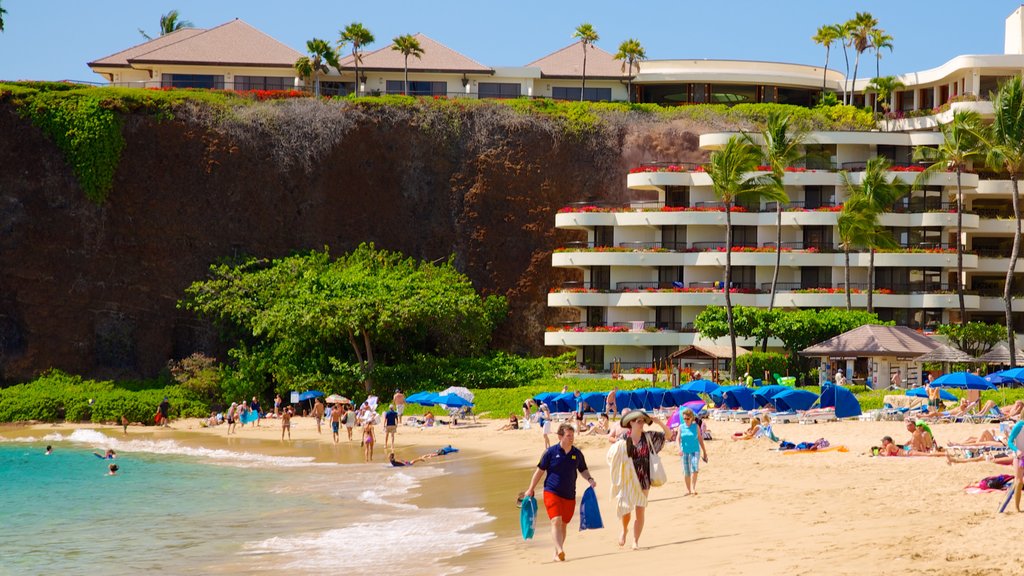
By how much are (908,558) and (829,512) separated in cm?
405

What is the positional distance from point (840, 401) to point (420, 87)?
134 ft

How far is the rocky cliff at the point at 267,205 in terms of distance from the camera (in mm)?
61219

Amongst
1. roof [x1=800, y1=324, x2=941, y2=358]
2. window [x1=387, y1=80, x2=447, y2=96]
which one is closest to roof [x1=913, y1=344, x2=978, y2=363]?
roof [x1=800, y1=324, x2=941, y2=358]

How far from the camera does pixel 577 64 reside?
7331 cm

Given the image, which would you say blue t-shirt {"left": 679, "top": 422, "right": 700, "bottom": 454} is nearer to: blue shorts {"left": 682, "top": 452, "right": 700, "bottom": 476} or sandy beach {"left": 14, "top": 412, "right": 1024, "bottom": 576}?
blue shorts {"left": 682, "top": 452, "right": 700, "bottom": 476}

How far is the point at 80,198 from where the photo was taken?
62.2 m

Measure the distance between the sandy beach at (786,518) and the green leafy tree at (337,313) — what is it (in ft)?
68.8

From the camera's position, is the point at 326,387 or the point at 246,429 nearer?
the point at 246,429

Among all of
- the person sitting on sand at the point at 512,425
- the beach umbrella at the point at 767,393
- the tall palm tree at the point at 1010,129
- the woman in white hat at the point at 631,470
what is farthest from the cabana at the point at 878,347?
the woman in white hat at the point at 631,470

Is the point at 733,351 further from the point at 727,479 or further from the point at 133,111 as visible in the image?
the point at 133,111

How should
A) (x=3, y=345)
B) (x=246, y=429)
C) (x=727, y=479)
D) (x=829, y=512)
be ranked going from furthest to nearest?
(x=3, y=345) < (x=246, y=429) < (x=727, y=479) < (x=829, y=512)

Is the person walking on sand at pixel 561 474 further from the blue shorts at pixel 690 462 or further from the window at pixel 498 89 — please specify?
the window at pixel 498 89

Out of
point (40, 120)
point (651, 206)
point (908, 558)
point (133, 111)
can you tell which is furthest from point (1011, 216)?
point (908, 558)

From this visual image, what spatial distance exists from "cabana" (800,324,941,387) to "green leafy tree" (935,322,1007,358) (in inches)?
218
